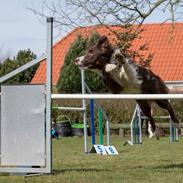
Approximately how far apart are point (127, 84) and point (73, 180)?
1.35m

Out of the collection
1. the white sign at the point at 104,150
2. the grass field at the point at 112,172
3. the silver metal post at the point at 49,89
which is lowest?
the grass field at the point at 112,172

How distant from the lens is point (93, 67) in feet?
23.7

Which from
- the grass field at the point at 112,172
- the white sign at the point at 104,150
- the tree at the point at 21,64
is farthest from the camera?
the tree at the point at 21,64

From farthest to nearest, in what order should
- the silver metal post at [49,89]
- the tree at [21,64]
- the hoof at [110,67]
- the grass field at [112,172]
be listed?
1. the tree at [21,64]
2. the silver metal post at [49,89]
3. the grass field at [112,172]
4. the hoof at [110,67]

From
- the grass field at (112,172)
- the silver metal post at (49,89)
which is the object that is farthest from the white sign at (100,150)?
the silver metal post at (49,89)

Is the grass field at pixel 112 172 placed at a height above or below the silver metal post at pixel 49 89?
below

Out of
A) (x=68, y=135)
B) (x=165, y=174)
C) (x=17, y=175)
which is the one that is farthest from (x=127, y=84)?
(x=68, y=135)

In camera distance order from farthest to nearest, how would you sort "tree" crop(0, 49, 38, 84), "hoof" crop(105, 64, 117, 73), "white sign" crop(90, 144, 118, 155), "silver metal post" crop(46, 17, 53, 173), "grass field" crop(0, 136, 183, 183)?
"tree" crop(0, 49, 38, 84) → "white sign" crop(90, 144, 118, 155) → "silver metal post" crop(46, 17, 53, 173) → "grass field" crop(0, 136, 183, 183) → "hoof" crop(105, 64, 117, 73)

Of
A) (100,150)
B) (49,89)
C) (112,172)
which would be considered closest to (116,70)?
(49,89)

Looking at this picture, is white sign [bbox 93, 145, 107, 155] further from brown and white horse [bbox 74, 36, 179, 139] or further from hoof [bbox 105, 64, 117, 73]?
hoof [bbox 105, 64, 117, 73]

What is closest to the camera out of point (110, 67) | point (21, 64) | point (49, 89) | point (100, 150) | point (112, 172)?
point (110, 67)

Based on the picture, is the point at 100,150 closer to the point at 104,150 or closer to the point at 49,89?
the point at 104,150

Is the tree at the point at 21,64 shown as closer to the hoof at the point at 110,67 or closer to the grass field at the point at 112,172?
the grass field at the point at 112,172

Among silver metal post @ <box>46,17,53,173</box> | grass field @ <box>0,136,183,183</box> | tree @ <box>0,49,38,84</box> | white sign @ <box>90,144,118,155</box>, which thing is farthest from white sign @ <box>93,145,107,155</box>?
tree @ <box>0,49,38,84</box>
